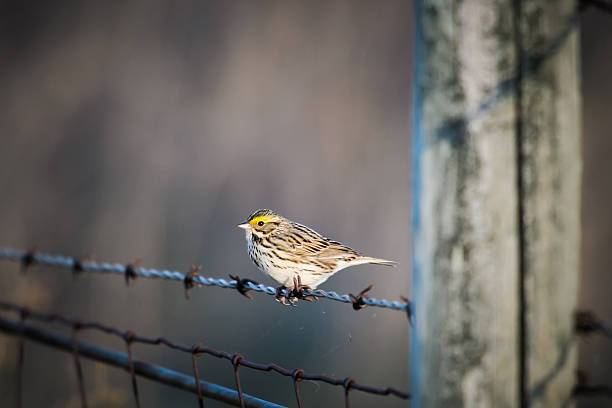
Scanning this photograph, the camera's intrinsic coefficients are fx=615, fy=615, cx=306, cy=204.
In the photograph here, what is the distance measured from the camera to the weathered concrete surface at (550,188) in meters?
0.97

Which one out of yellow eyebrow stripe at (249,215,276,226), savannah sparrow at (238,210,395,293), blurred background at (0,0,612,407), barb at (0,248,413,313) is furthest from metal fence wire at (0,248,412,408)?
blurred background at (0,0,612,407)

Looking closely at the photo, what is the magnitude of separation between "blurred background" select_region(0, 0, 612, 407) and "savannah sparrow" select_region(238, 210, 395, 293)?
3104 mm

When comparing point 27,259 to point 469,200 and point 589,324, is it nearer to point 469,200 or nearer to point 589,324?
point 469,200

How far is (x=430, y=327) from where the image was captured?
1055 mm

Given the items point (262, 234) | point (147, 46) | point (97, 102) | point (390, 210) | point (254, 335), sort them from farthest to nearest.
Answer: point (147, 46)
point (97, 102)
point (390, 210)
point (254, 335)
point (262, 234)

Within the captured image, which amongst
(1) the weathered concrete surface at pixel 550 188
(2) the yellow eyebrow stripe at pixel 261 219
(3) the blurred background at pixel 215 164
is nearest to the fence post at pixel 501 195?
(1) the weathered concrete surface at pixel 550 188

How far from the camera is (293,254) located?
9.55 ft

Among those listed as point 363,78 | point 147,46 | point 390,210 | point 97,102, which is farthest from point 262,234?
point 147,46

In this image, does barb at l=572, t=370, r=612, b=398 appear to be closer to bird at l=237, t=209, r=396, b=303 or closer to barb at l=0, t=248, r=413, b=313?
barb at l=0, t=248, r=413, b=313

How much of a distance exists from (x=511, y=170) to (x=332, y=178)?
817cm

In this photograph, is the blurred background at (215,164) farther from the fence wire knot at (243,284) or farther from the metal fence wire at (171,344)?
the fence wire knot at (243,284)

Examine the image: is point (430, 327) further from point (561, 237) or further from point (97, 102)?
point (97, 102)

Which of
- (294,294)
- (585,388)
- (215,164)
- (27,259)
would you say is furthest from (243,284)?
(215,164)

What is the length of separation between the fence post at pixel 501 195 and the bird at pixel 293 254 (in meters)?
1.81
